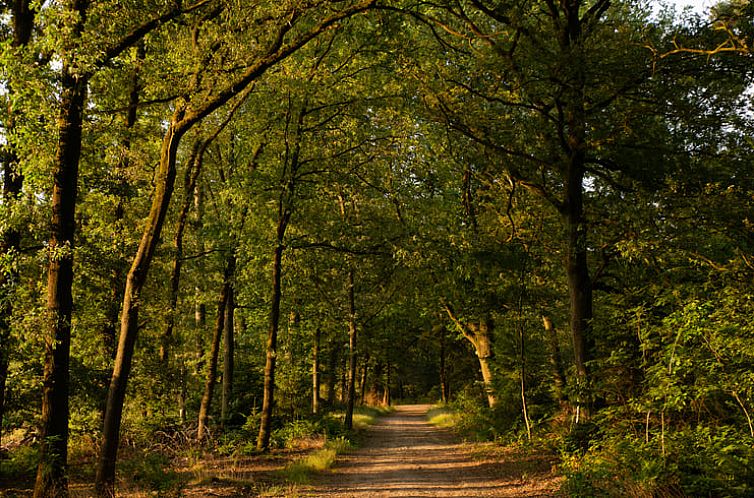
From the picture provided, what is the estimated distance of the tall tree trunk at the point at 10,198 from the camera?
946 cm

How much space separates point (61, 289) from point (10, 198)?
200 cm

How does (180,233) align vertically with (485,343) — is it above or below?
above

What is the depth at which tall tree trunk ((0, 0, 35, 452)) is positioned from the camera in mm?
9461

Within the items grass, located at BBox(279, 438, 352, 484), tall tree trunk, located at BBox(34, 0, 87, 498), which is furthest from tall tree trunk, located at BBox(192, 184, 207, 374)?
tall tree trunk, located at BBox(34, 0, 87, 498)

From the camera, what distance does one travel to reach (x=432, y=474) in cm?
1216

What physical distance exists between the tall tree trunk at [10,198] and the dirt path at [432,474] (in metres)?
6.61

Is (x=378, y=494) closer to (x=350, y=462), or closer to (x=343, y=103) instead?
A: (x=350, y=462)

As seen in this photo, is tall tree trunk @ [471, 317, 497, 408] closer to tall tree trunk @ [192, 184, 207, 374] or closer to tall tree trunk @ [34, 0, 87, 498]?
tall tree trunk @ [192, 184, 207, 374]

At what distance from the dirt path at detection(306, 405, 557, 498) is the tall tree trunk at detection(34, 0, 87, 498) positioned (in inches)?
178

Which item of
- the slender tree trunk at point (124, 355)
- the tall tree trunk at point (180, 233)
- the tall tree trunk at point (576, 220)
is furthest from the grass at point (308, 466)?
the tall tree trunk at point (576, 220)

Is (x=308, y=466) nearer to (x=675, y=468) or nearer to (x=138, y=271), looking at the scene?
(x=138, y=271)

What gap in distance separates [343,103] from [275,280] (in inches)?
234

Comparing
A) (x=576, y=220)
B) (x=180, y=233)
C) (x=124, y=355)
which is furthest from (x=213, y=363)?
(x=576, y=220)

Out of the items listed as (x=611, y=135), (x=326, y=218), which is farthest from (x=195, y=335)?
(x=611, y=135)
